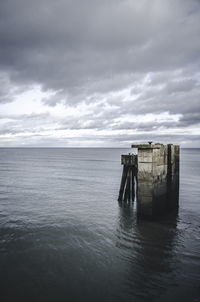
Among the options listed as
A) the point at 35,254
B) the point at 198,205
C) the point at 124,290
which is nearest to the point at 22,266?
the point at 35,254

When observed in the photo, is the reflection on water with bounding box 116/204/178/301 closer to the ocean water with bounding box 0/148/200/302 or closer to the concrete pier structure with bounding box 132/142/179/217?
the ocean water with bounding box 0/148/200/302

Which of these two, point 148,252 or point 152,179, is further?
point 152,179

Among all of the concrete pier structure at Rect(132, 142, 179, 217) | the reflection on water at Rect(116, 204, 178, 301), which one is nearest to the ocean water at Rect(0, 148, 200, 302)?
the reflection on water at Rect(116, 204, 178, 301)

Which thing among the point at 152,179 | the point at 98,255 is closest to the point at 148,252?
the point at 98,255

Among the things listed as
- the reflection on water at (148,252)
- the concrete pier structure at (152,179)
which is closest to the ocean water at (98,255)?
the reflection on water at (148,252)

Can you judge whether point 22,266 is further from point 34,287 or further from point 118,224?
point 118,224

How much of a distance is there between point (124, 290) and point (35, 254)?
3.59m

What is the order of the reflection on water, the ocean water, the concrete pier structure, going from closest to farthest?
1. the ocean water
2. the reflection on water
3. the concrete pier structure

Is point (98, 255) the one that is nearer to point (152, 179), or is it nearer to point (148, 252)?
point (148, 252)

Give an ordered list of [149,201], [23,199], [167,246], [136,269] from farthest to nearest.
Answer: [23,199]
[149,201]
[167,246]
[136,269]

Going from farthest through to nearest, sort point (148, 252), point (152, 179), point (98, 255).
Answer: point (152, 179)
point (148, 252)
point (98, 255)

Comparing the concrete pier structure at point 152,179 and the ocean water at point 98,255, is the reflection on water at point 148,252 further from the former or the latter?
the concrete pier structure at point 152,179

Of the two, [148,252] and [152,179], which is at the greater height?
[152,179]

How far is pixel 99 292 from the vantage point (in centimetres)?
527
